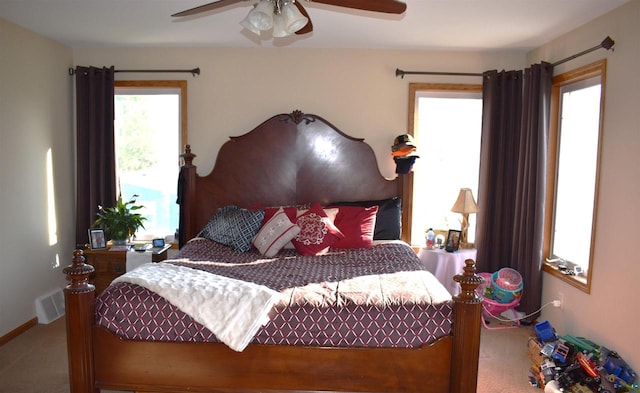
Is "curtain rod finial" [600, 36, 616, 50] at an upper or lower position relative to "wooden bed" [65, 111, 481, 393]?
upper

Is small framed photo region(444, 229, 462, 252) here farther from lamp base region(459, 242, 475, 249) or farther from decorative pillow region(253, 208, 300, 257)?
decorative pillow region(253, 208, 300, 257)

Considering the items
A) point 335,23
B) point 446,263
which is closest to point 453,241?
point 446,263

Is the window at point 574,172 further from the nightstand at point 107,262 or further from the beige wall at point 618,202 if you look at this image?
the nightstand at point 107,262

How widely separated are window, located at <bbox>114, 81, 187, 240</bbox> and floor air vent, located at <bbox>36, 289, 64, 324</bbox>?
880 mm

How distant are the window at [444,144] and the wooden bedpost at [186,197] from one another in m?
2.03

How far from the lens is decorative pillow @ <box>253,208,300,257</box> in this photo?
348cm

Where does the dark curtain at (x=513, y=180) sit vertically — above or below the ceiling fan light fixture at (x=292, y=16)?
below

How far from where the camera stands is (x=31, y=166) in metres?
3.79

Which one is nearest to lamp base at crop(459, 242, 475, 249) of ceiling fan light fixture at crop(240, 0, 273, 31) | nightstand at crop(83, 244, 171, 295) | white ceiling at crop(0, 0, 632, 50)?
white ceiling at crop(0, 0, 632, 50)

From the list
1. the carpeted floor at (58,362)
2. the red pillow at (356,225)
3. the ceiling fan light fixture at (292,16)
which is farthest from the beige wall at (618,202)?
the ceiling fan light fixture at (292,16)

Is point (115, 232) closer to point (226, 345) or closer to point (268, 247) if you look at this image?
point (268, 247)

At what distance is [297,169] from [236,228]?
915mm

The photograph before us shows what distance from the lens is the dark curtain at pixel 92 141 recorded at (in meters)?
4.18

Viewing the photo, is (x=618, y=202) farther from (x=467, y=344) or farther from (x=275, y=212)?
(x=275, y=212)
